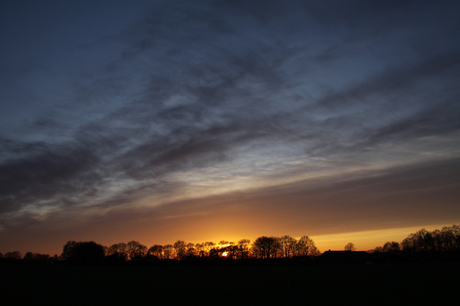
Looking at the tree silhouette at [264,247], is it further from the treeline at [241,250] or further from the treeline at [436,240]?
the treeline at [436,240]

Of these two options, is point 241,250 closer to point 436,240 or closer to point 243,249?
point 243,249

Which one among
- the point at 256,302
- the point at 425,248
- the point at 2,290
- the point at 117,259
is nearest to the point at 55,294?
the point at 2,290

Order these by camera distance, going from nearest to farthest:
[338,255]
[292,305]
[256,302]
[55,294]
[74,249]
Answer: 1. [292,305]
2. [256,302]
3. [55,294]
4. [74,249]
5. [338,255]

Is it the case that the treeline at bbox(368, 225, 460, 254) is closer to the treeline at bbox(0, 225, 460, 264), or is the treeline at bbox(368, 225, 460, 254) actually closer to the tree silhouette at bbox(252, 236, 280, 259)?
the treeline at bbox(0, 225, 460, 264)

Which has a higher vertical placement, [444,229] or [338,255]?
[444,229]

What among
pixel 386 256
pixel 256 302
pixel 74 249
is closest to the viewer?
pixel 256 302

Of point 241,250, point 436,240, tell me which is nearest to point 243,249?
point 241,250

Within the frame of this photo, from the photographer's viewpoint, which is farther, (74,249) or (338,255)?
(338,255)

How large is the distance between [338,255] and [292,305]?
470 feet

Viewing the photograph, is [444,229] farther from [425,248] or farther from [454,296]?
[454,296]

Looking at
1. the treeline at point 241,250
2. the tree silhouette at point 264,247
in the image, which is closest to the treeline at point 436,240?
the treeline at point 241,250

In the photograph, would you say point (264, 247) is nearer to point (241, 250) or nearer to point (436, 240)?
point (241, 250)

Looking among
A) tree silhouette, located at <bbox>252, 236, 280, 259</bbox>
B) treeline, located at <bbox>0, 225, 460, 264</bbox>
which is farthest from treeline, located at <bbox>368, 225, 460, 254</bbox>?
tree silhouette, located at <bbox>252, 236, 280, 259</bbox>

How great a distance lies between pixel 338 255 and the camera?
155m
